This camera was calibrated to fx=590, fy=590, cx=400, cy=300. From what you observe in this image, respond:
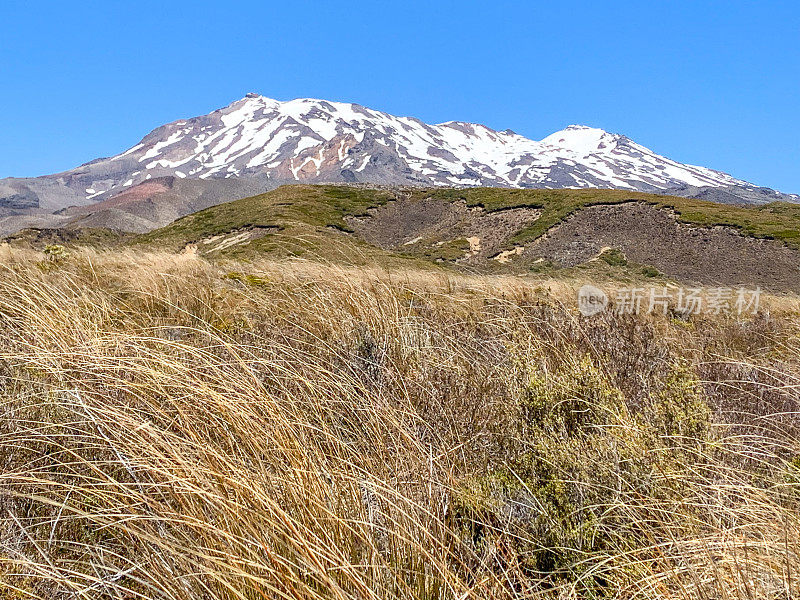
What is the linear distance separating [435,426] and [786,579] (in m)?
1.23

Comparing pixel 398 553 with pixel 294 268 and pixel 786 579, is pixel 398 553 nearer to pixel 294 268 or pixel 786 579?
pixel 786 579

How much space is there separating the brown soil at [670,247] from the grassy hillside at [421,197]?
40.6 inches

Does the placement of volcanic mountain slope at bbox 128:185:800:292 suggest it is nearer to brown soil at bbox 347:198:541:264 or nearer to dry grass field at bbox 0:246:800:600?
brown soil at bbox 347:198:541:264

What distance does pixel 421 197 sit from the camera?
6197cm

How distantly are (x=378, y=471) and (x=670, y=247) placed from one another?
40871 mm

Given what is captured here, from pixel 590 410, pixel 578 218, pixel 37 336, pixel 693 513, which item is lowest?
pixel 693 513

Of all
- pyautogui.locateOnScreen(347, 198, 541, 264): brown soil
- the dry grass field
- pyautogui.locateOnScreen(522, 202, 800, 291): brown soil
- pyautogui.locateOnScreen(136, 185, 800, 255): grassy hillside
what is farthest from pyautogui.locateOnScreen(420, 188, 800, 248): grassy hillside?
the dry grass field

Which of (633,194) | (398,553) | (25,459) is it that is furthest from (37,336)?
(633,194)

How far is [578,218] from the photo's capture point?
4603 cm

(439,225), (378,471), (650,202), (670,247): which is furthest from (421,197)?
(378,471)

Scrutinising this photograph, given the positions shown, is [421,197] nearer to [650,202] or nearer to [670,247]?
[650,202]

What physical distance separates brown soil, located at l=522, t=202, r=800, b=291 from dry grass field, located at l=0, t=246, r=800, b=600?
29743 millimetres

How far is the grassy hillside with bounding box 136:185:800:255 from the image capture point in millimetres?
39219

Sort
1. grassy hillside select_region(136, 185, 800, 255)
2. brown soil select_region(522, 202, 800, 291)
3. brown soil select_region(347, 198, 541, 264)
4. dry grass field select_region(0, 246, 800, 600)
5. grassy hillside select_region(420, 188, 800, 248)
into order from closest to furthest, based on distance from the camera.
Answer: dry grass field select_region(0, 246, 800, 600) → brown soil select_region(522, 202, 800, 291) → grassy hillside select_region(420, 188, 800, 248) → grassy hillside select_region(136, 185, 800, 255) → brown soil select_region(347, 198, 541, 264)
